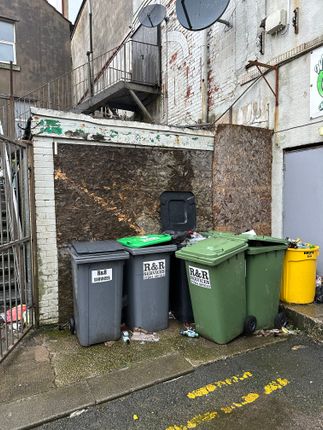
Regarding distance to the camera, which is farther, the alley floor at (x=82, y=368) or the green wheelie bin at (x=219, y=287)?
the green wheelie bin at (x=219, y=287)

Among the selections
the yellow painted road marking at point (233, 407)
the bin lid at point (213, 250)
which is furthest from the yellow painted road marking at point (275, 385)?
the bin lid at point (213, 250)

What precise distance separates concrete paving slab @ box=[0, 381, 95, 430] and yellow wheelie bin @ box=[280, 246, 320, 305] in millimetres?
2807

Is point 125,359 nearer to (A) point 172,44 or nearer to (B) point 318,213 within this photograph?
(B) point 318,213

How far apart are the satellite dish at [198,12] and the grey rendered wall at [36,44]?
9.87m

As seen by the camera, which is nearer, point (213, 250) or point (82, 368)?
point (82, 368)

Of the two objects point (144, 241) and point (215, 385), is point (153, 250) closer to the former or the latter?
point (144, 241)

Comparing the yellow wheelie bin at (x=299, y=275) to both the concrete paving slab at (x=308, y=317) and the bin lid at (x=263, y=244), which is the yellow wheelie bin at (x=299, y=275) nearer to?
the concrete paving slab at (x=308, y=317)

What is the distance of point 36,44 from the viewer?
13.6 meters

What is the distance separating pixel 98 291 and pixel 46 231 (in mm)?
1055

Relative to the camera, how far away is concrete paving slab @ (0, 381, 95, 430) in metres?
2.36

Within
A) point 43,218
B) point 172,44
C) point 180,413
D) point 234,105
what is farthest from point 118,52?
point 180,413

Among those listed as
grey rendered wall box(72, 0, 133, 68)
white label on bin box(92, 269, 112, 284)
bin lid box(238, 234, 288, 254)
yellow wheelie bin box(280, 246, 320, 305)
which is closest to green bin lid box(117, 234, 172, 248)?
white label on bin box(92, 269, 112, 284)

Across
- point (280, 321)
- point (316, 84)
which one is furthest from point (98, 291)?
point (316, 84)

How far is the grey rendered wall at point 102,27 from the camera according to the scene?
9.88 metres
